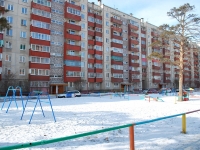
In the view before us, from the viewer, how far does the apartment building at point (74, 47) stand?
3900 centimetres

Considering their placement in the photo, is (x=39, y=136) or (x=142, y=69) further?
(x=142, y=69)

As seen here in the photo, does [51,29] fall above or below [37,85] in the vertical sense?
above

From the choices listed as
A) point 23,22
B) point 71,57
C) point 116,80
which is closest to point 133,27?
point 116,80

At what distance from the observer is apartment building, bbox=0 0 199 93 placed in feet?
128

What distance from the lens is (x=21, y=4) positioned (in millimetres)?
40156

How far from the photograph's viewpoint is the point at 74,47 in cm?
4666

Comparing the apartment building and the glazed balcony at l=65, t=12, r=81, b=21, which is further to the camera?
the glazed balcony at l=65, t=12, r=81, b=21

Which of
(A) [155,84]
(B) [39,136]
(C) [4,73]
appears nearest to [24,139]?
(B) [39,136]

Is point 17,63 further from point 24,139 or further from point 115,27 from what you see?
point 24,139

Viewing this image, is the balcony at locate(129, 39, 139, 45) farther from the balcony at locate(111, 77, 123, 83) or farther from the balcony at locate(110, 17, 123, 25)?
the balcony at locate(111, 77, 123, 83)

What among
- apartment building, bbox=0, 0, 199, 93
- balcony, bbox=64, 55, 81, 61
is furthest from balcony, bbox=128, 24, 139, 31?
balcony, bbox=64, 55, 81, 61

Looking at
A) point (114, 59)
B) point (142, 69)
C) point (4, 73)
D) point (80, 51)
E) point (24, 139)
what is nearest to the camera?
point (24, 139)

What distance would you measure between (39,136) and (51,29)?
131 feet

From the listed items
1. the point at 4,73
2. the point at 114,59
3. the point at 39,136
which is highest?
the point at 114,59
